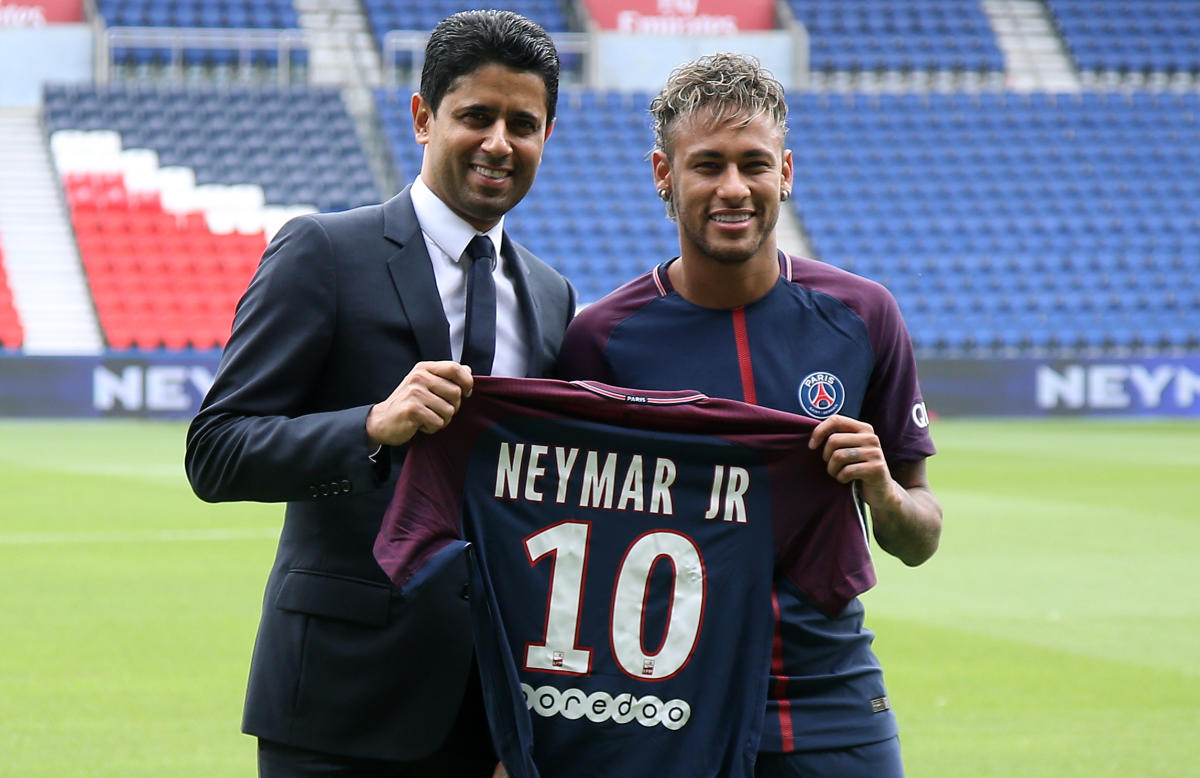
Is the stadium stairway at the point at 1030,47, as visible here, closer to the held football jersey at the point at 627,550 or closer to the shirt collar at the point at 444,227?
the shirt collar at the point at 444,227

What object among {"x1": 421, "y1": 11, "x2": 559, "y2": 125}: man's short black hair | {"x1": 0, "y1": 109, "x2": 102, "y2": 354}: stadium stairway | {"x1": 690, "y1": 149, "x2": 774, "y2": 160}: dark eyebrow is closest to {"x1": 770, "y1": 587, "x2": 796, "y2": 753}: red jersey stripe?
{"x1": 690, "y1": 149, "x2": 774, "y2": 160}: dark eyebrow

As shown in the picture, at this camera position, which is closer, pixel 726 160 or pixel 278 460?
pixel 278 460

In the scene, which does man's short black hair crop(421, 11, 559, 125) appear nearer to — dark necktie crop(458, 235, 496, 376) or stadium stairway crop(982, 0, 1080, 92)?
dark necktie crop(458, 235, 496, 376)

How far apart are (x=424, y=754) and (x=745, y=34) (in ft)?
87.6

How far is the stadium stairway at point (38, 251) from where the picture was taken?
22.2 metres

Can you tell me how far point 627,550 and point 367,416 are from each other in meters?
0.54

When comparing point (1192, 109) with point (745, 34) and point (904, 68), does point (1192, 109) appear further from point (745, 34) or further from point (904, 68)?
point (745, 34)

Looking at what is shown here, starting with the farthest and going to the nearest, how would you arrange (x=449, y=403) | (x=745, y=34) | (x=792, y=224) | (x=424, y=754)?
(x=745, y=34)
(x=792, y=224)
(x=424, y=754)
(x=449, y=403)

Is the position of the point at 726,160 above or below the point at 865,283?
above

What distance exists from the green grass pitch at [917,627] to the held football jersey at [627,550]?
103 inches

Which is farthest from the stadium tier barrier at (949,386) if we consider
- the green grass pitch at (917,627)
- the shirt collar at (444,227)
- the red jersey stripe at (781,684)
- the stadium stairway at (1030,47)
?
the red jersey stripe at (781,684)

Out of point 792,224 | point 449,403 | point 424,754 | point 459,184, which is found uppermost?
point 459,184

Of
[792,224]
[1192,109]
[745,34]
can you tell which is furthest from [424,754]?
[1192,109]

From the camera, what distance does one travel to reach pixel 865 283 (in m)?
3.05
